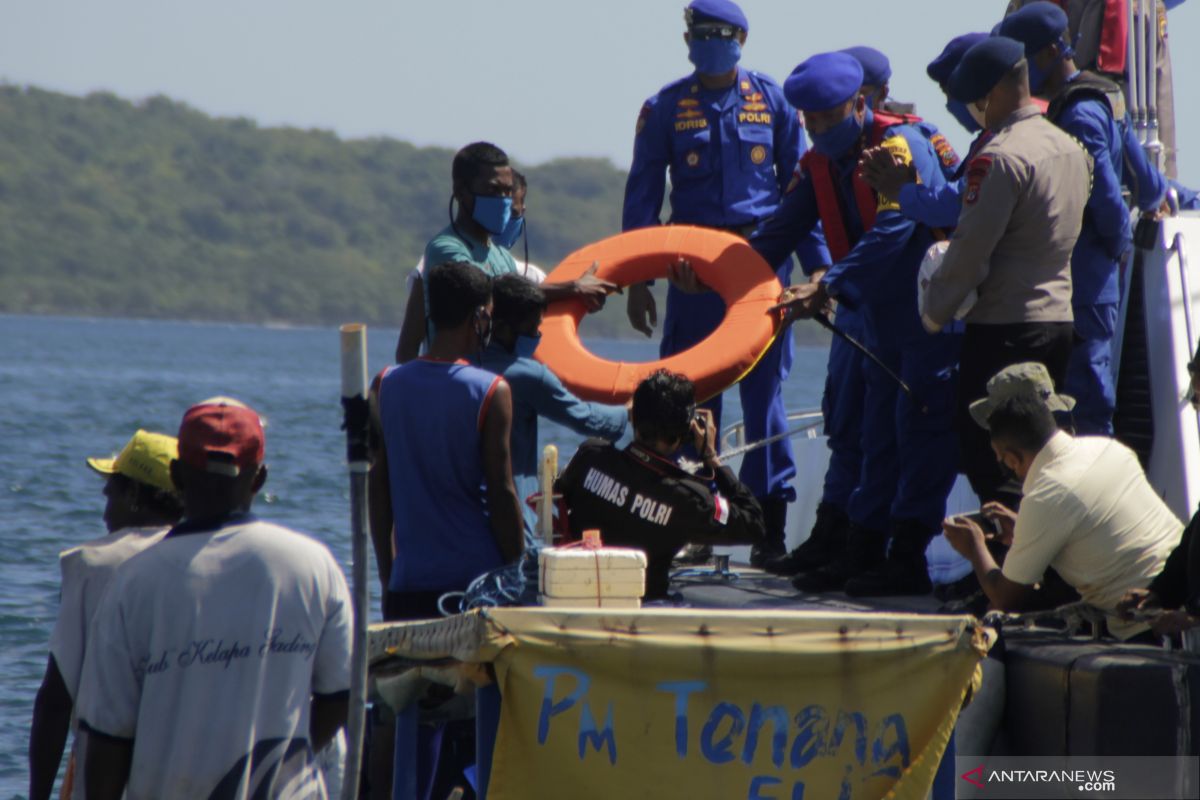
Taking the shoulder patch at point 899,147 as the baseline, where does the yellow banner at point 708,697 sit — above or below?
below

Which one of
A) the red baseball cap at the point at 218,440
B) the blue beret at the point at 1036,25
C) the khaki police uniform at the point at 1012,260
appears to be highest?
the blue beret at the point at 1036,25

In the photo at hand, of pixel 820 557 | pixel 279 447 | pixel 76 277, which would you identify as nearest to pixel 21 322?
pixel 76 277

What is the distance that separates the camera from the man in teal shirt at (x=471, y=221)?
17.5ft

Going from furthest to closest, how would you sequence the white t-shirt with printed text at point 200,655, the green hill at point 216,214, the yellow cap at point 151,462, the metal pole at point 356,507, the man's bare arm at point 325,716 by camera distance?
1. the green hill at point 216,214
2. the yellow cap at point 151,462
3. the man's bare arm at point 325,716
4. the white t-shirt with printed text at point 200,655
5. the metal pole at point 356,507

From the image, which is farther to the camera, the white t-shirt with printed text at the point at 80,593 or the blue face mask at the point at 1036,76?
the blue face mask at the point at 1036,76

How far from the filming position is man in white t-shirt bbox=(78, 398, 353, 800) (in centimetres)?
331

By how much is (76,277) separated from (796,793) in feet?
464

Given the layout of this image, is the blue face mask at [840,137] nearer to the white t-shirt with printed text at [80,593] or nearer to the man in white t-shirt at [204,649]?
the white t-shirt with printed text at [80,593]

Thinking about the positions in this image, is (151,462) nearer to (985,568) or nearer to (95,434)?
(985,568)

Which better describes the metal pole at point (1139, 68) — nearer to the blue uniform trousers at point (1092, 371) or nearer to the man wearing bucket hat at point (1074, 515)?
the blue uniform trousers at point (1092, 371)

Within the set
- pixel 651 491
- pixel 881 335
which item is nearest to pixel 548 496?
pixel 651 491

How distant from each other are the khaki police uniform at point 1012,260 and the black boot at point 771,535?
1.58 m

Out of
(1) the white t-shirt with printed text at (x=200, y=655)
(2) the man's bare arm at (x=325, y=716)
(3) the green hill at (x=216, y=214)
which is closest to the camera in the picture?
(1) the white t-shirt with printed text at (x=200, y=655)

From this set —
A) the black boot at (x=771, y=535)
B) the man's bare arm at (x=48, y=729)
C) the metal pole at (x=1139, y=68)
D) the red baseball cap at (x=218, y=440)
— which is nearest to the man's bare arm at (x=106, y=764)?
the man's bare arm at (x=48, y=729)
